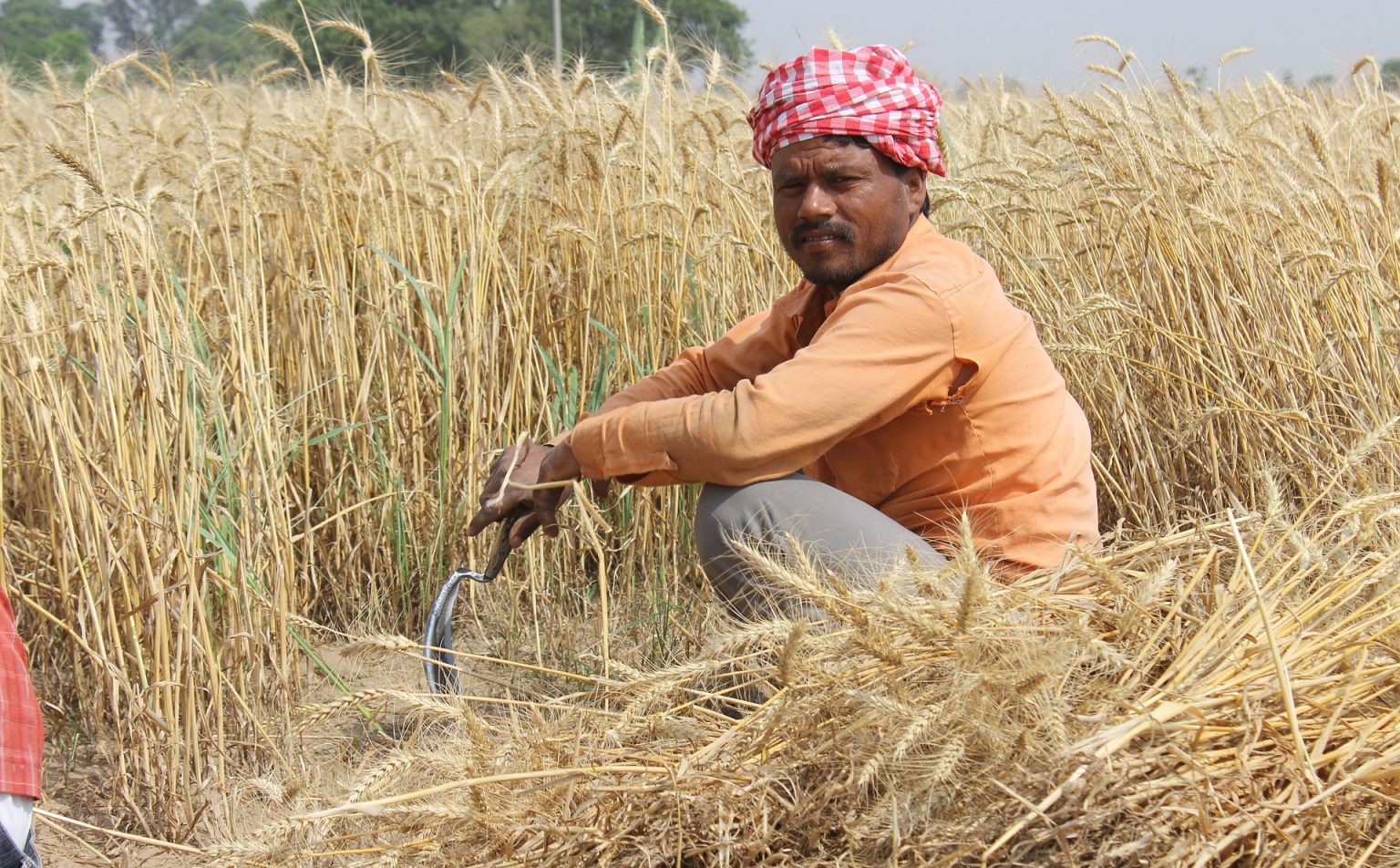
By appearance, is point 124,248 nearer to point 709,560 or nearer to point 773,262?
point 709,560

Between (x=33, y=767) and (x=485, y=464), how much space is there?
4.45 ft

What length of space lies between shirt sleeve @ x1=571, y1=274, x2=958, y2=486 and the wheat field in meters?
0.27

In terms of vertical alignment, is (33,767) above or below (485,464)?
above

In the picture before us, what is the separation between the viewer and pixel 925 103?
1.98m

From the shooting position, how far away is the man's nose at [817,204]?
1.92m

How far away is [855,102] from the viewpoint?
190cm

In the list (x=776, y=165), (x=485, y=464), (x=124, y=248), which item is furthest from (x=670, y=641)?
(x=124, y=248)

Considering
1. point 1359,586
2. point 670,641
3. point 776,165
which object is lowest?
point 670,641

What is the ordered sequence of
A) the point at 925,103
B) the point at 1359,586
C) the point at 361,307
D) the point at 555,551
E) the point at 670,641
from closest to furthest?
the point at 1359,586
the point at 925,103
the point at 670,641
the point at 555,551
the point at 361,307

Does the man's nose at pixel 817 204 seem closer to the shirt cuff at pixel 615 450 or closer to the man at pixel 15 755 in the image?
the shirt cuff at pixel 615 450

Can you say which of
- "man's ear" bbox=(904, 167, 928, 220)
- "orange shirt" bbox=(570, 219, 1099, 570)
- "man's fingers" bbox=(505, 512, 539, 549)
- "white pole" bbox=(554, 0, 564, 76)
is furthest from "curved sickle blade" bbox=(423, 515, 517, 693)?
"white pole" bbox=(554, 0, 564, 76)

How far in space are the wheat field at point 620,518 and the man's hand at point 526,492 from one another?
0.25 meters

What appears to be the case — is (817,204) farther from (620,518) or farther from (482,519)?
(620,518)

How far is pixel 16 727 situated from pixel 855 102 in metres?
1.39
